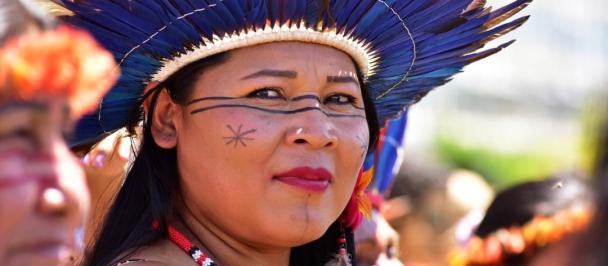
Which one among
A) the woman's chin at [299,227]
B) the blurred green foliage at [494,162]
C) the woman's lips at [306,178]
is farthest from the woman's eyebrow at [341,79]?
the blurred green foliage at [494,162]

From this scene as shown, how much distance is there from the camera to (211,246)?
329 centimetres

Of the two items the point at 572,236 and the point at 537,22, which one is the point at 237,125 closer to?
the point at 572,236

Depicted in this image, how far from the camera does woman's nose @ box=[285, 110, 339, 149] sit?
Result: 123 inches

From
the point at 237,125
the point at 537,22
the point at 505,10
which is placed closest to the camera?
the point at 237,125

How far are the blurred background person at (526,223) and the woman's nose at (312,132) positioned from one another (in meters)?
0.44

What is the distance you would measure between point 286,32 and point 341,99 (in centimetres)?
25

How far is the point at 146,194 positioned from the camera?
336cm

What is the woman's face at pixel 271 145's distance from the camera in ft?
10.2

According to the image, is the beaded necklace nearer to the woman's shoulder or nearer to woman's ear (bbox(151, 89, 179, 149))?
the woman's shoulder

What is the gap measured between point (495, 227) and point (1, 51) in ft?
6.35

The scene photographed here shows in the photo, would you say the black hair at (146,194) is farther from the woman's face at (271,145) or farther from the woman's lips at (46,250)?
the woman's lips at (46,250)

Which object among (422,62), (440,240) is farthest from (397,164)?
(440,240)

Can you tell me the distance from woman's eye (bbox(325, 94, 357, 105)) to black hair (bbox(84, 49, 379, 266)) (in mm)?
307

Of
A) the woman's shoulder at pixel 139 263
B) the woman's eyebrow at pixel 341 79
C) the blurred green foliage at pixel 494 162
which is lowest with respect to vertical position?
the blurred green foliage at pixel 494 162
